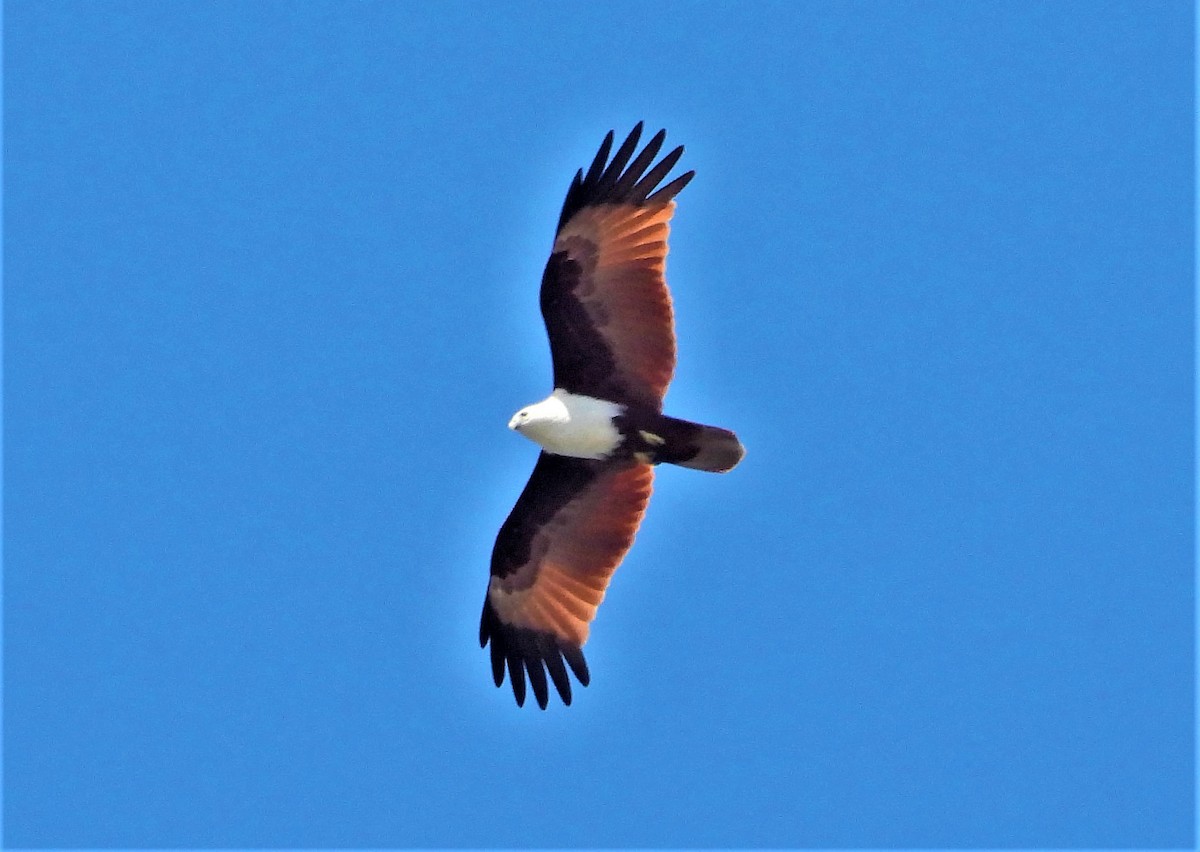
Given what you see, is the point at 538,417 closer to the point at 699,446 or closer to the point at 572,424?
the point at 572,424

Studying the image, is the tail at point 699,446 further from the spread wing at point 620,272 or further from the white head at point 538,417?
the white head at point 538,417

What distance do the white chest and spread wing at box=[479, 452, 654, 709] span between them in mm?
339

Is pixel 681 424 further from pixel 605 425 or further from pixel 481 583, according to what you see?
pixel 481 583

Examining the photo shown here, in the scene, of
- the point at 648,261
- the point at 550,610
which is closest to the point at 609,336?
the point at 648,261

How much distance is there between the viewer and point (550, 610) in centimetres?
1816

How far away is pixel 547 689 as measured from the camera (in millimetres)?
18172

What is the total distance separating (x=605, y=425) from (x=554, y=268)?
3.78ft

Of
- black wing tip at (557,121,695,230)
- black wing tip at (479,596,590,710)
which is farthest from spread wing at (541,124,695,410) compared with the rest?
black wing tip at (479,596,590,710)

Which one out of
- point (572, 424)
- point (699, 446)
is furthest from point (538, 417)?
point (699, 446)

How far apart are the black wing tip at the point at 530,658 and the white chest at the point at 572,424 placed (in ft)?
5.13

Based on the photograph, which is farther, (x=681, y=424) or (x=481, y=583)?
(x=481, y=583)

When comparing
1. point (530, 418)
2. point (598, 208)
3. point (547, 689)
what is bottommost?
point (547, 689)

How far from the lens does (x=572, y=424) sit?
56.9 ft

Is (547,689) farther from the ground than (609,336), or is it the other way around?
(609,336)
